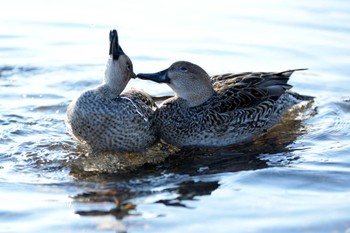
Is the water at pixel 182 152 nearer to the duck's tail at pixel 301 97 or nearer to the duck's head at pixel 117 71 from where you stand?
the duck's tail at pixel 301 97

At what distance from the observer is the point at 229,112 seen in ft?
29.2

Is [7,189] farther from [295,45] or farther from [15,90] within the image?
[295,45]

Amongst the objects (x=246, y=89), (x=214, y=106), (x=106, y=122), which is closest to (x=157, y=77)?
(x=214, y=106)

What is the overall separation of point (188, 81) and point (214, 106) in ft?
1.38

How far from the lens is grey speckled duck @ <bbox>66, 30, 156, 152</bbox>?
791 cm

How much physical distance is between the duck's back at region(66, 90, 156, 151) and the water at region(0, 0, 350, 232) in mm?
370

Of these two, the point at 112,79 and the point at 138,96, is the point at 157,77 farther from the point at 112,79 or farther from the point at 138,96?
the point at 112,79

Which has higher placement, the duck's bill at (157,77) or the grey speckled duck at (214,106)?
the duck's bill at (157,77)

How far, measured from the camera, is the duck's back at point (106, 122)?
25.9 ft

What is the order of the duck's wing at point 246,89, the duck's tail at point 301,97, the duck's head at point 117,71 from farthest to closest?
1. the duck's tail at point 301,97
2. the duck's wing at point 246,89
3. the duck's head at point 117,71

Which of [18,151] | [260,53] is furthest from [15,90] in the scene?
[260,53]

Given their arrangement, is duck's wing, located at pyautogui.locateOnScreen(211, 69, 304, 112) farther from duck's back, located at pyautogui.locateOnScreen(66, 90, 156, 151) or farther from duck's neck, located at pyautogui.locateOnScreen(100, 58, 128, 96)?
duck's neck, located at pyautogui.locateOnScreen(100, 58, 128, 96)

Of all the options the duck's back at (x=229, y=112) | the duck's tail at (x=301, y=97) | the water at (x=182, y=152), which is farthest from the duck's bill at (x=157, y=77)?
the duck's tail at (x=301, y=97)

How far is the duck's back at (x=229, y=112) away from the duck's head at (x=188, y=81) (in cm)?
9
